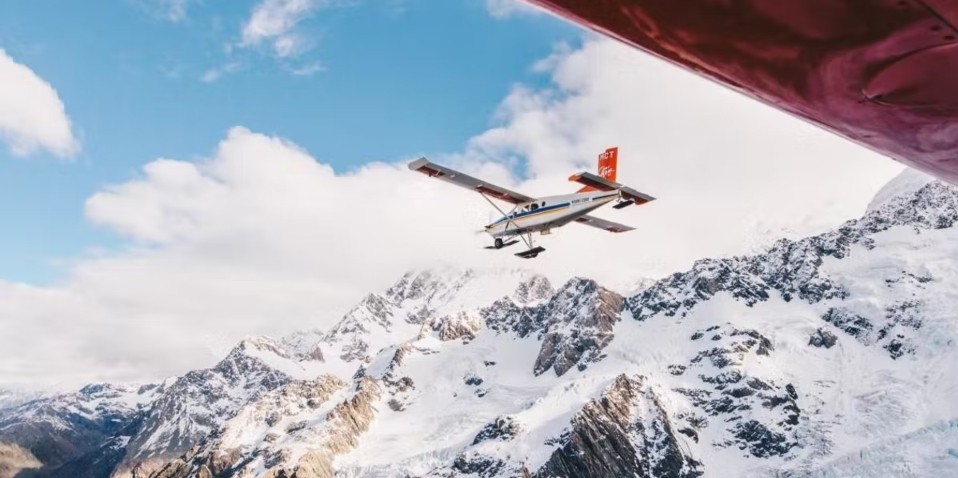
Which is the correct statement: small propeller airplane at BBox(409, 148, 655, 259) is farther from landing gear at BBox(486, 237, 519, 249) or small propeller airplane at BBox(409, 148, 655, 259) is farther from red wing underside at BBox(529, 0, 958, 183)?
red wing underside at BBox(529, 0, 958, 183)

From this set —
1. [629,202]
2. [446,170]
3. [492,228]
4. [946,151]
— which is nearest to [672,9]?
[946,151]

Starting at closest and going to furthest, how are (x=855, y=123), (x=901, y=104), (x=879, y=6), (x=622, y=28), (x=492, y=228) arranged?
(x=879, y=6) < (x=622, y=28) < (x=901, y=104) < (x=855, y=123) < (x=492, y=228)

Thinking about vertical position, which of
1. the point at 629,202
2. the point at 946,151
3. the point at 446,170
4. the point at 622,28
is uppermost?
the point at 446,170

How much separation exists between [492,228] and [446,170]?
6300 millimetres

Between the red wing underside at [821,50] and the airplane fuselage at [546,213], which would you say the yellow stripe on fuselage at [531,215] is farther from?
the red wing underside at [821,50]

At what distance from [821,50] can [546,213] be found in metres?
34.8

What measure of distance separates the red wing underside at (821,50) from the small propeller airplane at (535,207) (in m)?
29.2

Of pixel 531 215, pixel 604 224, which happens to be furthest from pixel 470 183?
pixel 604 224

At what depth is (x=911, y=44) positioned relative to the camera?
4.56 feet

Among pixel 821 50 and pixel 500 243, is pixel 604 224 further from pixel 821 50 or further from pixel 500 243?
pixel 821 50

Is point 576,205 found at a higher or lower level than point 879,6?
higher

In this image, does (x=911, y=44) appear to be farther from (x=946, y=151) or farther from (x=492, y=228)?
(x=492, y=228)

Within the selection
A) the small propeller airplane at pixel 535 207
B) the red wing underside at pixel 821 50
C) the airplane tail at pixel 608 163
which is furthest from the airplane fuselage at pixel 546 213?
the red wing underside at pixel 821 50

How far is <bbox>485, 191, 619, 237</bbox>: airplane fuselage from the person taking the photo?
3406 centimetres
